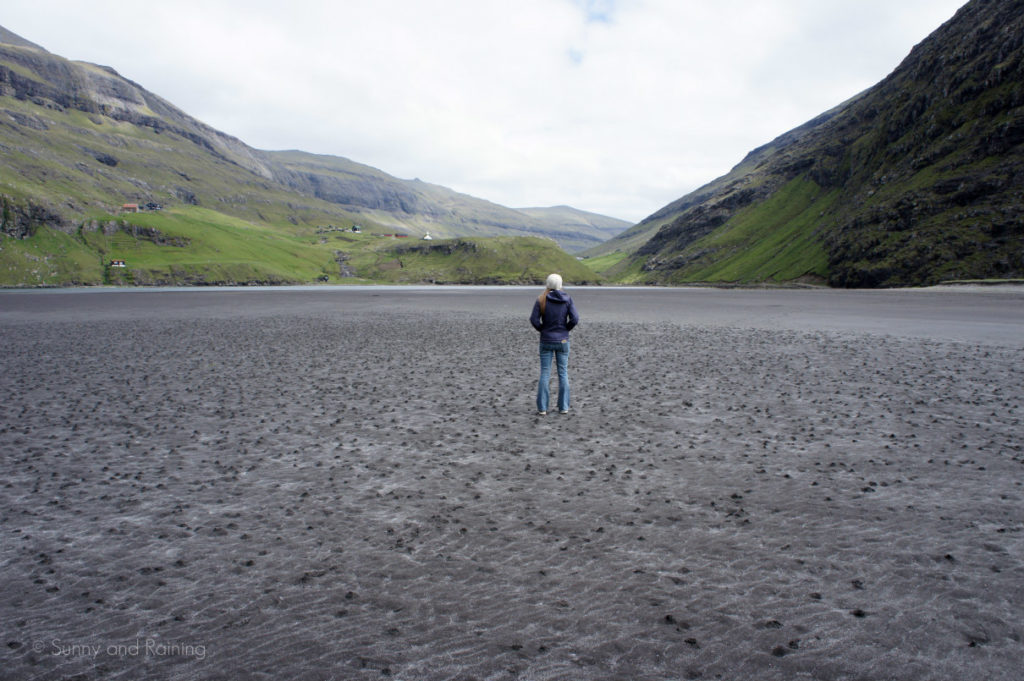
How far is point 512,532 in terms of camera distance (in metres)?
8.91

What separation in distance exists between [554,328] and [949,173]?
176653 mm

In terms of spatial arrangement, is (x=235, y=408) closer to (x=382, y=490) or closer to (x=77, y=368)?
(x=382, y=490)

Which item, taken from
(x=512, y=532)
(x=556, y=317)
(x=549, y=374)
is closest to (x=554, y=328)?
(x=556, y=317)

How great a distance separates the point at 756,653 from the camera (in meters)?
5.91

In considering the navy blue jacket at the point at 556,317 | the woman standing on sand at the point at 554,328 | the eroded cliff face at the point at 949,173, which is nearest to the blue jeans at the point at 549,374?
the woman standing on sand at the point at 554,328

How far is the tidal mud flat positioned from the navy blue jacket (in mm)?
2507

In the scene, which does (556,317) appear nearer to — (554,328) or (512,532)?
(554,328)

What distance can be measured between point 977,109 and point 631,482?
197 m

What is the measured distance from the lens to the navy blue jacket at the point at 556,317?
16625 millimetres

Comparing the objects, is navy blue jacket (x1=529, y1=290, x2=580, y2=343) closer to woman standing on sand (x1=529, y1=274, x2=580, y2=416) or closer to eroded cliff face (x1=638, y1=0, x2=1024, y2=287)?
woman standing on sand (x1=529, y1=274, x2=580, y2=416)

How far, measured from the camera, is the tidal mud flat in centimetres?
601

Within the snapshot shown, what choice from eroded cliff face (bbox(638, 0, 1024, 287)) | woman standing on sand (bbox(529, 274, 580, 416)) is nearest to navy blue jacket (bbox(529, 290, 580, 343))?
woman standing on sand (bbox(529, 274, 580, 416))

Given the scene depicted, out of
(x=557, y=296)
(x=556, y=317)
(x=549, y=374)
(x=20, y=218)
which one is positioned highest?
(x=20, y=218)

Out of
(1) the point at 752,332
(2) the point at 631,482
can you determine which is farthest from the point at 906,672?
(1) the point at 752,332
